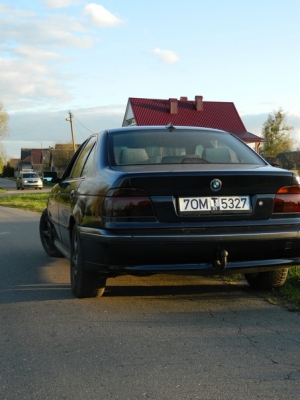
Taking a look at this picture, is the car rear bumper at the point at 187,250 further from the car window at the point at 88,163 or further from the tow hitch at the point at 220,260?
the car window at the point at 88,163

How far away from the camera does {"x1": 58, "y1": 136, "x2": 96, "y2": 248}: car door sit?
254 inches

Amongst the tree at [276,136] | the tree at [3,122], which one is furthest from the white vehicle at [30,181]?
the tree at [276,136]

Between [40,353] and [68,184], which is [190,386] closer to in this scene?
[40,353]

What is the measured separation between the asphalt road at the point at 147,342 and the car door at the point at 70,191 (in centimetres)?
59

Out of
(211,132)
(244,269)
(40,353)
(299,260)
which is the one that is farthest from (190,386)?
(211,132)

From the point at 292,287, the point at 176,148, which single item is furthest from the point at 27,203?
the point at 292,287

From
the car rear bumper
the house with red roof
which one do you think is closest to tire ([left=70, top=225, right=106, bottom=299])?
the car rear bumper

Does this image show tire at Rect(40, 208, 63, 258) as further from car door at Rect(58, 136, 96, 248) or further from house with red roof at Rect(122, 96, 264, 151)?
house with red roof at Rect(122, 96, 264, 151)

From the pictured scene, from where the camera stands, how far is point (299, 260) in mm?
5441

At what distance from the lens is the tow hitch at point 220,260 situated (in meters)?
5.15

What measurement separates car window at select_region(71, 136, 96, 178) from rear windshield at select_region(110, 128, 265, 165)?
553 millimetres

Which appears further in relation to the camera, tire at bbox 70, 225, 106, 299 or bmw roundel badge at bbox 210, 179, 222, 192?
tire at bbox 70, 225, 106, 299

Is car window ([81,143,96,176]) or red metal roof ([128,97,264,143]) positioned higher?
red metal roof ([128,97,264,143])

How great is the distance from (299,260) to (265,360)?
159 centimetres
